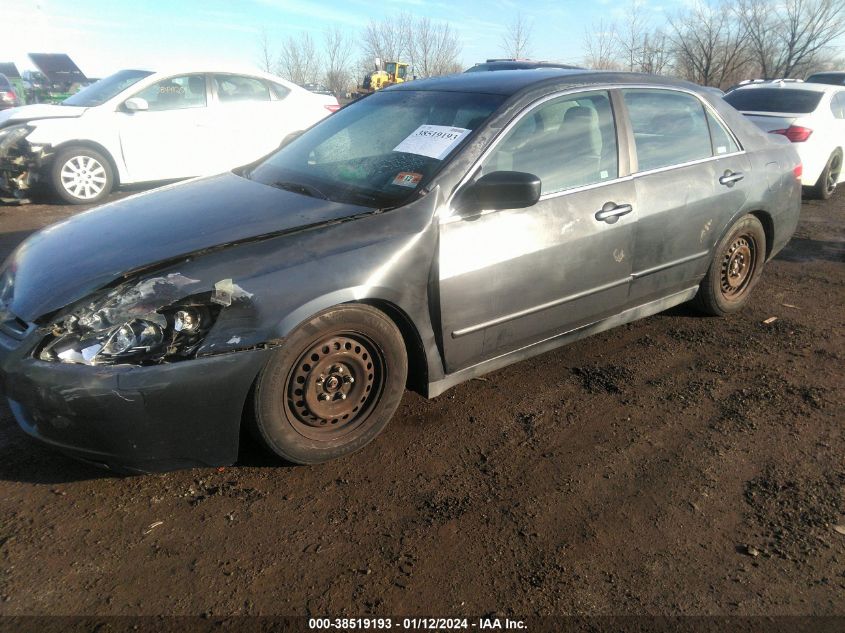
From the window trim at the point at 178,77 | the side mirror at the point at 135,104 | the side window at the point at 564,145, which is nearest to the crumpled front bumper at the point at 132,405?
the side window at the point at 564,145

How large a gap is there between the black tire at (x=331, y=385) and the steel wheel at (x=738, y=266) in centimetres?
271

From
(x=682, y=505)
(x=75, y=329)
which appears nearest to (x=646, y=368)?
(x=682, y=505)

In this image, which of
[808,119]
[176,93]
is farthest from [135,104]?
[808,119]

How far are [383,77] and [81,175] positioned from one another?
27.2m

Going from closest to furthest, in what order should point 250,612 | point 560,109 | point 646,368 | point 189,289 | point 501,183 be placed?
point 250,612, point 189,289, point 501,183, point 560,109, point 646,368

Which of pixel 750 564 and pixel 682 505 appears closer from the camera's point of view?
pixel 750 564

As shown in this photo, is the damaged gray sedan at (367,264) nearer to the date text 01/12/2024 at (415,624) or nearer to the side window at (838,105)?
the date text 01/12/2024 at (415,624)

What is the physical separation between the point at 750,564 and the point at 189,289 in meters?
2.25

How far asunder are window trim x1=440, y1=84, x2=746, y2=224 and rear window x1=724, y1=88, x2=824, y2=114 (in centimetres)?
561

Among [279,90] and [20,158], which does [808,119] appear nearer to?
[279,90]

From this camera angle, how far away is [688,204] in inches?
147

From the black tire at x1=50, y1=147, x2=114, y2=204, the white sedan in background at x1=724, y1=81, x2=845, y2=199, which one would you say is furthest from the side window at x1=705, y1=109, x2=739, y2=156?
the black tire at x1=50, y1=147, x2=114, y2=204

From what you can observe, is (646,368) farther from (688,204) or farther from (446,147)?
(446,147)

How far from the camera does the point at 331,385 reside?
2658 mm
